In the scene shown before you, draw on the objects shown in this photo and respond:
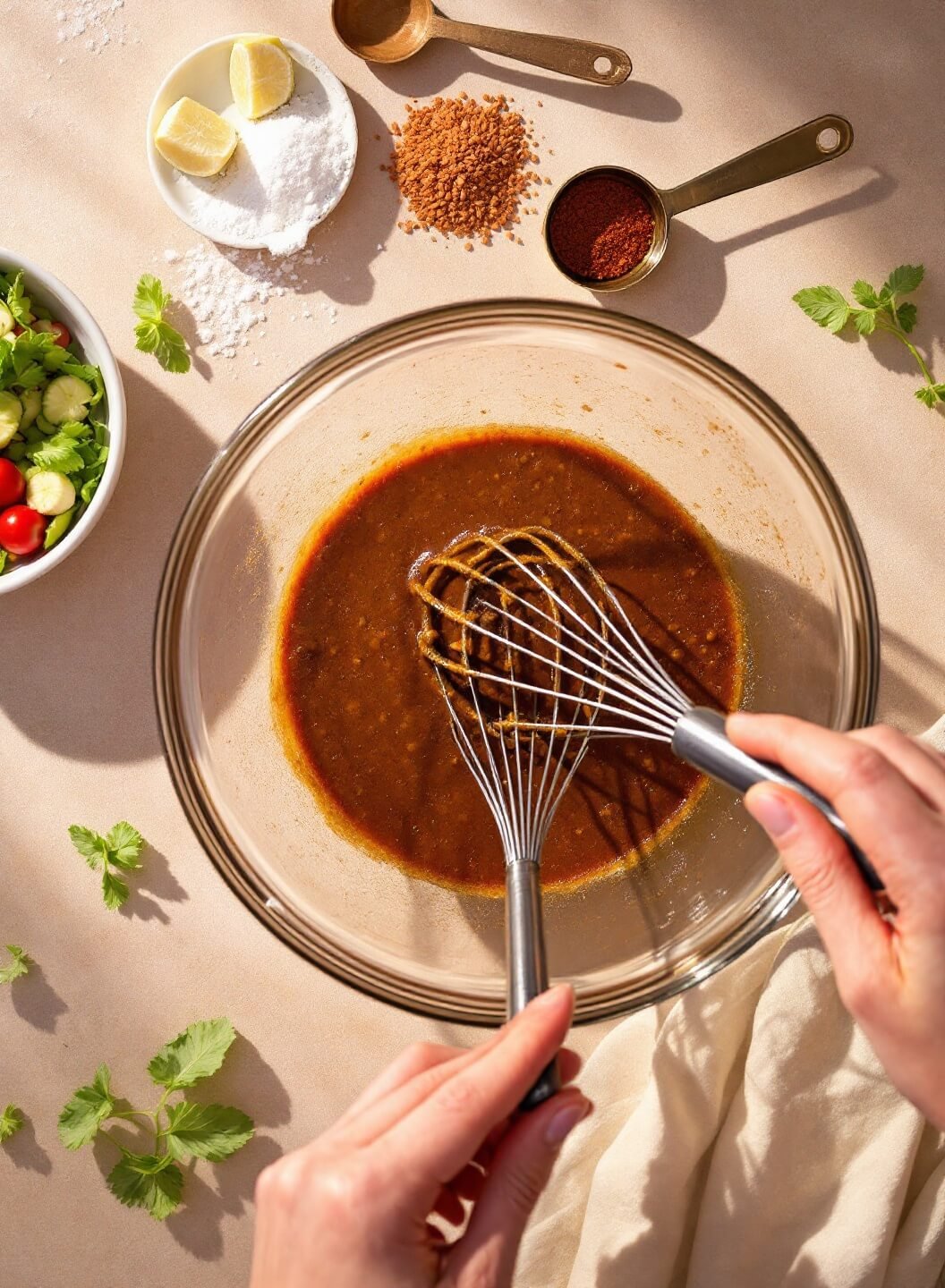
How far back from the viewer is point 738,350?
1.52m

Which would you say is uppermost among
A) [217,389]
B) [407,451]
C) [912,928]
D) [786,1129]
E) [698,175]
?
[698,175]

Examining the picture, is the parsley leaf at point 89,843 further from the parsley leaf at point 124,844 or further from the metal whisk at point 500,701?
the metal whisk at point 500,701

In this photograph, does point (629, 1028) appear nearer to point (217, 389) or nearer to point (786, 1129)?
point (786, 1129)

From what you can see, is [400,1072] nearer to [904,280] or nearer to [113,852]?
[113,852]

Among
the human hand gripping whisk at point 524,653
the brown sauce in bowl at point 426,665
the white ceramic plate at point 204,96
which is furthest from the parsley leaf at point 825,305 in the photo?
the white ceramic plate at point 204,96

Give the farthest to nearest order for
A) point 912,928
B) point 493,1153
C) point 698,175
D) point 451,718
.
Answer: point 698,175 < point 451,718 < point 493,1153 < point 912,928

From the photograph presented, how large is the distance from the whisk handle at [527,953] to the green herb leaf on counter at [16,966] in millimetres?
844

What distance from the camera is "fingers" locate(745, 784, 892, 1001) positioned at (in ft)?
3.07

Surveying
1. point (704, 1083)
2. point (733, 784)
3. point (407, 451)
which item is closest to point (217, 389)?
point (407, 451)

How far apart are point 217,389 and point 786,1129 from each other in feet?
4.13

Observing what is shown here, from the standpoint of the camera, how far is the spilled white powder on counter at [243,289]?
1.52 metres

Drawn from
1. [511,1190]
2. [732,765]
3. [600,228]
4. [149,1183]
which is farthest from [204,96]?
[149,1183]

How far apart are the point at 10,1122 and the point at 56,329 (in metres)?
1.15

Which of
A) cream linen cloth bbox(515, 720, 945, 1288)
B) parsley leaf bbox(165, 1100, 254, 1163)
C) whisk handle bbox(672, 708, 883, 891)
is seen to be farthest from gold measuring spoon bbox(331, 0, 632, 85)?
parsley leaf bbox(165, 1100, 254, 1163)
